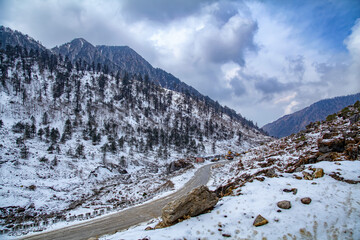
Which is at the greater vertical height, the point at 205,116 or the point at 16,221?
the point at 205,116

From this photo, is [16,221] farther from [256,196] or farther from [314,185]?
[314,185]

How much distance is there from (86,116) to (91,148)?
28821 mm

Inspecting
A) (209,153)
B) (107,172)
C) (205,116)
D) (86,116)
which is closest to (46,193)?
(107,172)

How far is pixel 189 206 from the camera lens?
30.4 ft

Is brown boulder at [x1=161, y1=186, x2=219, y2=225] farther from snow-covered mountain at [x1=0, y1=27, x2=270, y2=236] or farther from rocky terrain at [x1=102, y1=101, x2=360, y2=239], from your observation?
snow-covered mountain at [x1=0, y1=27, x2=270, y2=236]

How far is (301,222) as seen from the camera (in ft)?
23.1

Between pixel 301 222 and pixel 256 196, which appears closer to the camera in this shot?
pixel 301 222

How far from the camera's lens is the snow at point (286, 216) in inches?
260

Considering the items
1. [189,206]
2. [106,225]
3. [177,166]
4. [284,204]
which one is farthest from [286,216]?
[177,166]

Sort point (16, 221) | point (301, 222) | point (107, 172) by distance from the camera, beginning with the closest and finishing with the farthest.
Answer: point (301, 222) → point (16, 221) → point (107, 172)

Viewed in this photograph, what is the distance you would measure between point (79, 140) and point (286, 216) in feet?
225

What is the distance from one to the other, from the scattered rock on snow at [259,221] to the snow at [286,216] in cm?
14

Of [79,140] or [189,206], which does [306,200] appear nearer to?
[189,206]

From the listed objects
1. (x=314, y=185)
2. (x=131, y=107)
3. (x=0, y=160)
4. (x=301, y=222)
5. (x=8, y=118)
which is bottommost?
(x=301, y=222)
